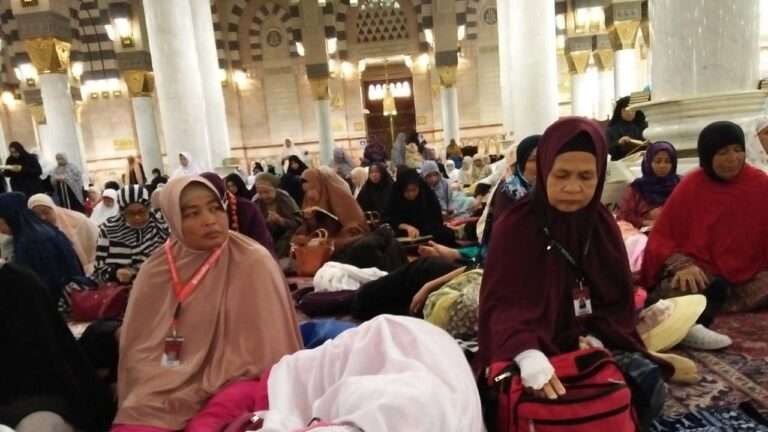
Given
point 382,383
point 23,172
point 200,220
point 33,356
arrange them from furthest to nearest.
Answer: point 23,172 → point 200,220 → point 33,356 → point 382,383

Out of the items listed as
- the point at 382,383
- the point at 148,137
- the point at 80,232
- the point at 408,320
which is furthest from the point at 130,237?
the point at 148,137

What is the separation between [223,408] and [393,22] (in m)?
14.6

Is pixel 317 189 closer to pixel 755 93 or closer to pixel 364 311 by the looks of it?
pixel 364 311

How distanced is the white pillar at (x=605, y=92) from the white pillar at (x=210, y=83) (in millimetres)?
8662

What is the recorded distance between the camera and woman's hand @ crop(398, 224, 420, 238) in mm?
4012

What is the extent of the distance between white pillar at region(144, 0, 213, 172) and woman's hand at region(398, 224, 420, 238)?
2.84 metres

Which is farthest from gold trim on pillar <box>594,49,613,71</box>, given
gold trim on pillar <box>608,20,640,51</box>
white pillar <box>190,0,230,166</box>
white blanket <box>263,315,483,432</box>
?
white blanket <box>263,315,483,432</box>

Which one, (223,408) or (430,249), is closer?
(223,408)

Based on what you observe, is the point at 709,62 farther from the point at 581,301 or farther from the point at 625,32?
the point at 625,32

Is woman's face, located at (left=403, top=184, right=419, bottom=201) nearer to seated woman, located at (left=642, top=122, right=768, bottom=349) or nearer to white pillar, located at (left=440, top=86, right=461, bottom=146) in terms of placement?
seated woman, located at (left=642, top=122, right=768, bottom=349)

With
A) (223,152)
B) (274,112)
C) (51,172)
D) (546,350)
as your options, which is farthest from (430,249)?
(274,112)

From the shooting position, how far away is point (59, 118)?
25.3 ft

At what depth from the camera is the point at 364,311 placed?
2729 millimetres

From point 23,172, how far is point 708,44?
6.53 metres
